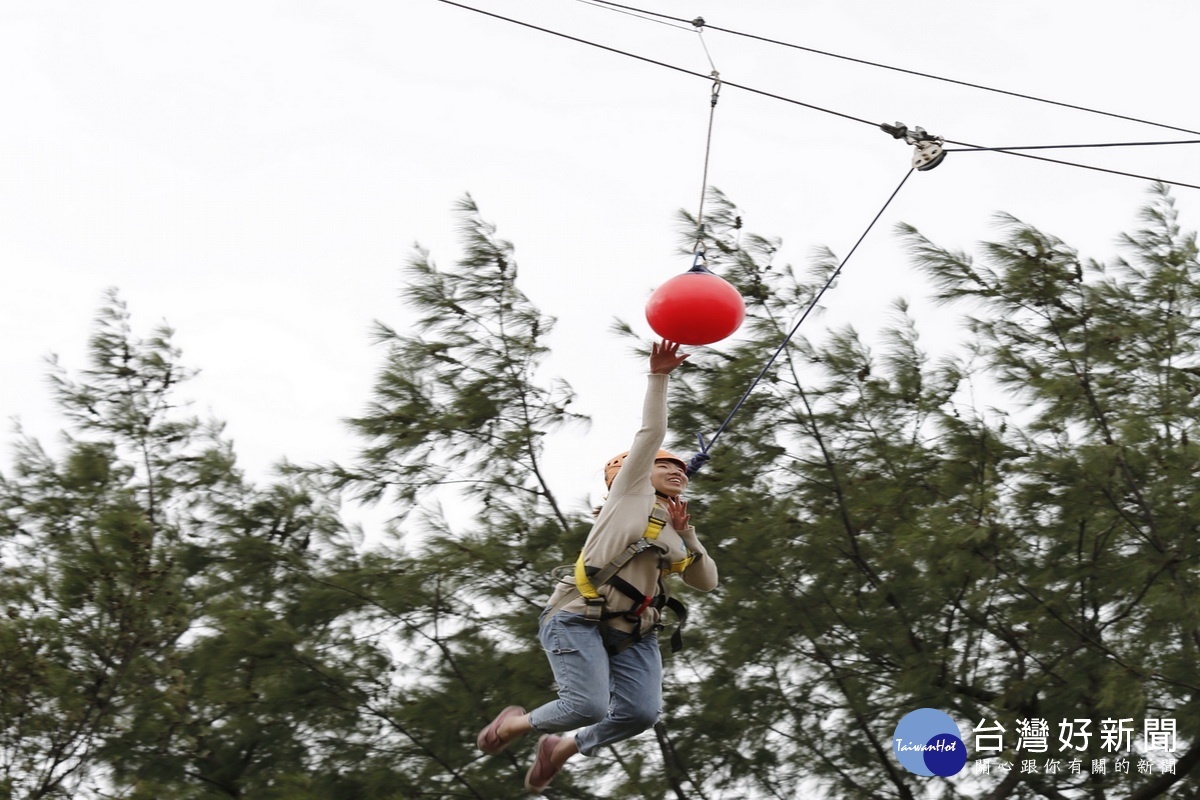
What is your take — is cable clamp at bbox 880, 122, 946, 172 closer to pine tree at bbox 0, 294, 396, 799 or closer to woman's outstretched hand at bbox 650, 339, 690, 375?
woman's outstretched hand at bbox 650, 339, 690, 375

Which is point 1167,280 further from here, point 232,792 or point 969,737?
point 232,792

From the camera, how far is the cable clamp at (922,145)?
4898 mm

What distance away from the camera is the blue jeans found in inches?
165

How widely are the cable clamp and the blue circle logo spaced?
2.52m

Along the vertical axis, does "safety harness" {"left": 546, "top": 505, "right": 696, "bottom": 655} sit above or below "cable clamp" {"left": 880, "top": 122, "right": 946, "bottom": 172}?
below

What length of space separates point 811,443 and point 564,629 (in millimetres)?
3220

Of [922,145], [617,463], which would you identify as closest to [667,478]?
[617,463]

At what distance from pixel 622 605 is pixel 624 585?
0.30 feet

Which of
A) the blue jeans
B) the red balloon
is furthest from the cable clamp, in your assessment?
the blue jeans

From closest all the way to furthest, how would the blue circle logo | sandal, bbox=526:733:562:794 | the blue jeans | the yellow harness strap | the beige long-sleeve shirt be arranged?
the beige long-sleeve shirt, the yellow harness strap, the blue jeans, sandal, bbox=526:733:562:794, the blue circle logo

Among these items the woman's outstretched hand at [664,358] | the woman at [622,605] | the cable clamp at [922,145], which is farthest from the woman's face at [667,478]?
the cable clamp at [922,145]

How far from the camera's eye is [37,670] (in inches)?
283

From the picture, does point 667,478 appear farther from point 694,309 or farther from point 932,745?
point 932,745

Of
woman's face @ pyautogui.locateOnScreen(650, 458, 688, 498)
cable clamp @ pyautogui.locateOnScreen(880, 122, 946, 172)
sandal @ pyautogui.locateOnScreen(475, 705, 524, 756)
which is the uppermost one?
cable clamp @ pyautogui.locateOnScreen(880, 122, 946, 172)
